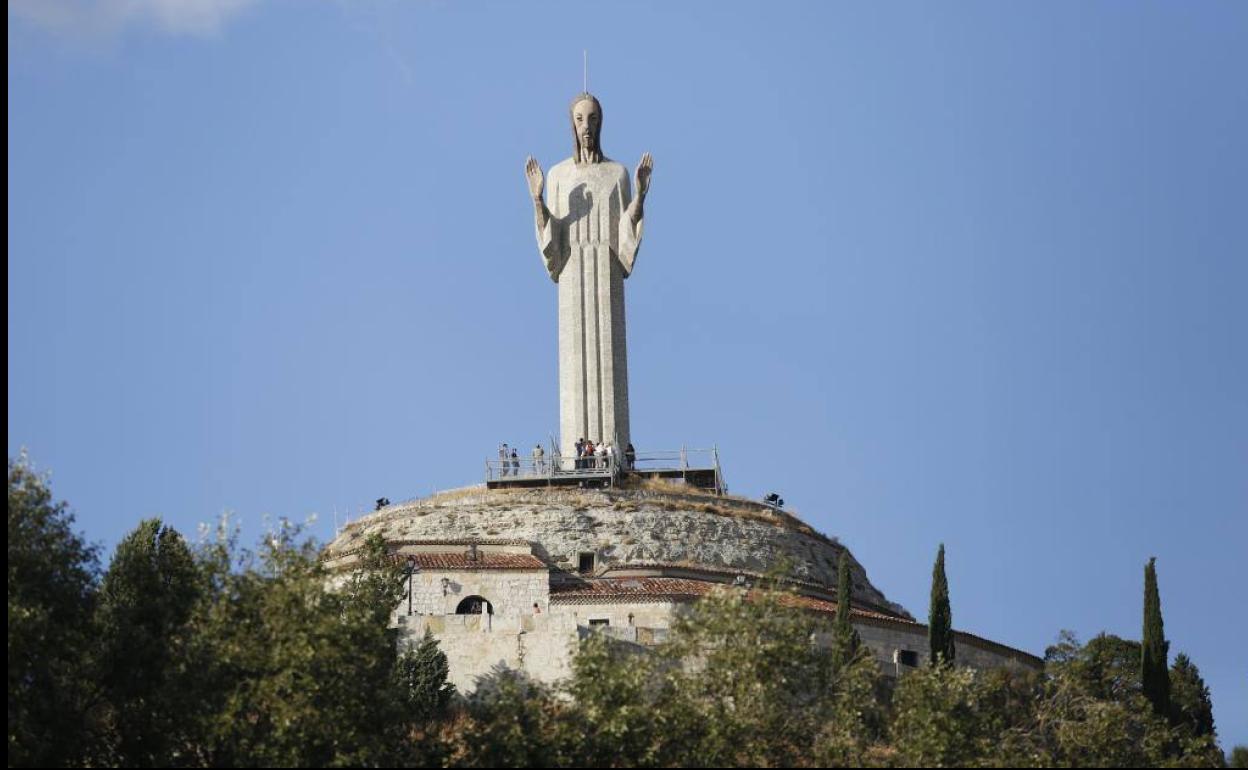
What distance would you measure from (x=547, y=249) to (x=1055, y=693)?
Result: 29200 millimetres

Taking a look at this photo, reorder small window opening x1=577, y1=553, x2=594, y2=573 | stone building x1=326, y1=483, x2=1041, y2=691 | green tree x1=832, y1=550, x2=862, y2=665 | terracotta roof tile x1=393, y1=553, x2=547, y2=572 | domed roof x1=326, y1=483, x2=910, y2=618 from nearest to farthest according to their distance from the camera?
green tree x1=832, y1=550, x2=862, y2=665, stone building x1=326, y1=483, x2=1041, y2=691, terracotta roof tile x1=393, y1=553, x2=547, y2=572, small window opening x1=577, y1=553, x2=594, y2=573, domed roof x1=326, y1=483, x2=910, y2=618

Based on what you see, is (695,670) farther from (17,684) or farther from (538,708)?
(17,684)

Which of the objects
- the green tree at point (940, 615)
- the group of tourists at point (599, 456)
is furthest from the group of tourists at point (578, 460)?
the green tree at point (940, 615)

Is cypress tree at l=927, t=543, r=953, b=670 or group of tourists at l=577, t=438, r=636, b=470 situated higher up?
group of tourists at l=577, t=438, r=636, b=470

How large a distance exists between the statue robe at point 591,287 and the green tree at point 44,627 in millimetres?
30721

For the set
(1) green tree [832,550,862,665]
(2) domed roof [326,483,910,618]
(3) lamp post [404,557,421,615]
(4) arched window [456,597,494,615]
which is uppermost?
(2) domed roof [326,483,910,618]

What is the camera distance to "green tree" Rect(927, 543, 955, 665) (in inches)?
2608

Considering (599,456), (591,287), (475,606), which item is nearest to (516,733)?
(475,606)

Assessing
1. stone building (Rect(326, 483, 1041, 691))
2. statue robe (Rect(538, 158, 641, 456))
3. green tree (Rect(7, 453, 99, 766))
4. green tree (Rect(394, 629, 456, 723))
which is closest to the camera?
green tree (Rect(7, 453, 99, 766))

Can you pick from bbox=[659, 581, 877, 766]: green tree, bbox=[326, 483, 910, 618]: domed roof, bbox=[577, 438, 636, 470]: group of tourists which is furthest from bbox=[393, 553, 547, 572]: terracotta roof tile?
bbox=[659, 581, 877, 766]: green tree

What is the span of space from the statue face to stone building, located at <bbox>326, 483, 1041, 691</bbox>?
14536mm

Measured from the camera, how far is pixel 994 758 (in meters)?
54.4

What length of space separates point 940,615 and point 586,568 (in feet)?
39.0

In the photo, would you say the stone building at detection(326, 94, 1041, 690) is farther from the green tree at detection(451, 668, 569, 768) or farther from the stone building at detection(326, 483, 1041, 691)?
the green tree at detection(451, 668, 569, 768)
